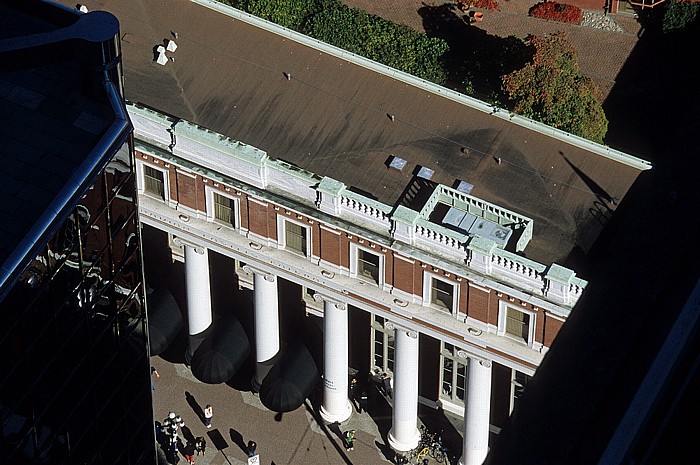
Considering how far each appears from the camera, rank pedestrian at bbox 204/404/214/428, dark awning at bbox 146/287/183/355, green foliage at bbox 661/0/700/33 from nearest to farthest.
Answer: pedestrian at bbox 204/404/214/428 < dark awning at bbox 146/287/183/355 < green foliage at bbox 661/0/700/33

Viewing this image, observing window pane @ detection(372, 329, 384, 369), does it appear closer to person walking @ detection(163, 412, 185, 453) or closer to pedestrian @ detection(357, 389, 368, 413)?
pedestrian @ detection(357, 389, 368, 413)

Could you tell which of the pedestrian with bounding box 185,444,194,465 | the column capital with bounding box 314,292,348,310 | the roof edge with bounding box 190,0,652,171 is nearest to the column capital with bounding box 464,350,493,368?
the column capital with bounding box 314,292,348,310

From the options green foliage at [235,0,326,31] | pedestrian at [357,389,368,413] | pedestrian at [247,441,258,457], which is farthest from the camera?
green foliage at [235,0,326,31]

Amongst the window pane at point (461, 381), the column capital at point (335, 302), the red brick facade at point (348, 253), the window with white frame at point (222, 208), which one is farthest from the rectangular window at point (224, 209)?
the window pane at point (461, 381)

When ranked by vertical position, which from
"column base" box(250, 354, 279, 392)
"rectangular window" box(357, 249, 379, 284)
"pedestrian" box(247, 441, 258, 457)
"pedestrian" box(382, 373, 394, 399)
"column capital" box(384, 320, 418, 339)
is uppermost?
"rectangular window" box(357, 249, 379, 284)

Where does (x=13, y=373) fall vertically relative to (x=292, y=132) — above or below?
above

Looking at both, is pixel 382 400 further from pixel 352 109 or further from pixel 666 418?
pixel 666 418

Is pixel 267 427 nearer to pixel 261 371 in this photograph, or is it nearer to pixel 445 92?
pixel 261 371

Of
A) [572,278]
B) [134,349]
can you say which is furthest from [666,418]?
[572,278]
